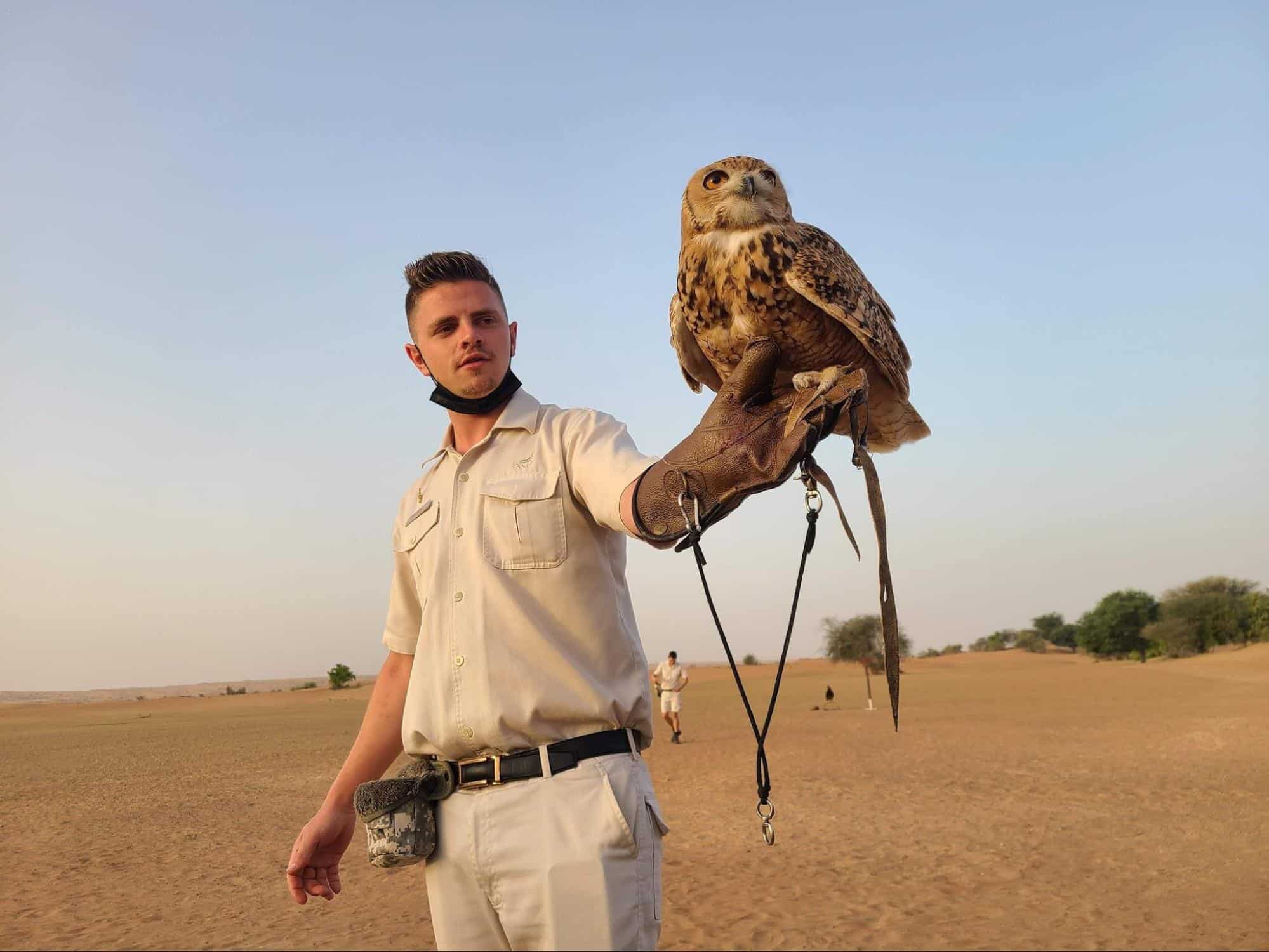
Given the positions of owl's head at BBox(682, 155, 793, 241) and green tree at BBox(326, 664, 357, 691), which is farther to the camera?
green tree at BBox(326, 664, 357, 691)

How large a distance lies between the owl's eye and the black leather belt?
1.43m

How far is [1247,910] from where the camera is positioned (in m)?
7.66

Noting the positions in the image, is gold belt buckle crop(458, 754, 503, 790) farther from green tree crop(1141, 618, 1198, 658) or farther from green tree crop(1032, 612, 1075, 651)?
green tree crop(1032, 612, 1075, 651)

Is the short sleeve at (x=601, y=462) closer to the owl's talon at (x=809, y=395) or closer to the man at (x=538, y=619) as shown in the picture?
the man at (x=538, y=619)

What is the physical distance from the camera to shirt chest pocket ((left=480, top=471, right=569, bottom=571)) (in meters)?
2.18

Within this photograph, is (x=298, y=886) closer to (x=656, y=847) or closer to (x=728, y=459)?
(x=656, y=847)

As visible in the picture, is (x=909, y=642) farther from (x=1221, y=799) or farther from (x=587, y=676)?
(x=587, y=676)

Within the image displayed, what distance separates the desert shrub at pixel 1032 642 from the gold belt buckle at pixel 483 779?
71.8m

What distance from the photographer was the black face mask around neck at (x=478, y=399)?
2.42 meters

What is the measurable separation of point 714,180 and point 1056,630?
81.4m

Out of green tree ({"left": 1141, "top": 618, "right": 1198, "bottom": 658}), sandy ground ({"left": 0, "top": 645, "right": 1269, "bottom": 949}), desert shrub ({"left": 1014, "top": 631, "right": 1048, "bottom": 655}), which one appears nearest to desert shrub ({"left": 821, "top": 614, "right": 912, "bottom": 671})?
sandy ground ({"left": 0, "top": 645, "right": 1269, "bottom": 949})

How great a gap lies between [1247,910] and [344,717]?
26.5m

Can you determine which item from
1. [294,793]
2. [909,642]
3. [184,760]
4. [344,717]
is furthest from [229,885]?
[909,642]

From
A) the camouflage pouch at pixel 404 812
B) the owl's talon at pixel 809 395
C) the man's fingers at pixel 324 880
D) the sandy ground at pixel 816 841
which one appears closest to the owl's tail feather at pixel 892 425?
the owl's talon at pixel 809 395
